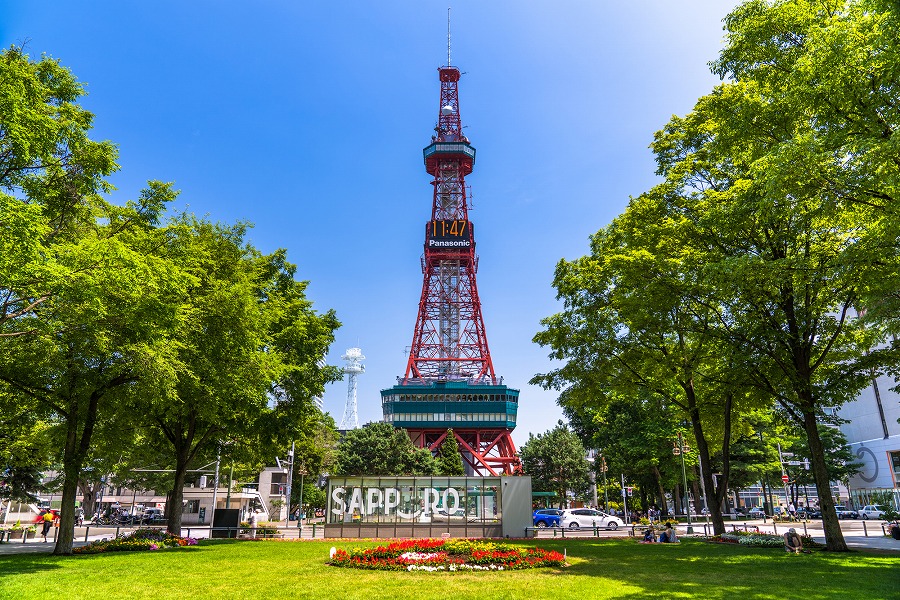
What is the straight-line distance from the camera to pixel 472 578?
1542 centimetres

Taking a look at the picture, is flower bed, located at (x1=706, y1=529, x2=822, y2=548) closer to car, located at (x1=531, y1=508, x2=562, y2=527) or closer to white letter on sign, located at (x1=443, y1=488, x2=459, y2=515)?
white letter on sign, located at (x1=443, y1=488, x2=459, y2=515)

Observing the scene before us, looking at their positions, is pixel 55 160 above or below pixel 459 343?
below

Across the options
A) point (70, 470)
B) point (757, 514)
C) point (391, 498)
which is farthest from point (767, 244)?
point (757, 514)

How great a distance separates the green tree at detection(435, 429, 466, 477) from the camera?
77.8 metres

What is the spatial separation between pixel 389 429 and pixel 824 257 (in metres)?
62.6

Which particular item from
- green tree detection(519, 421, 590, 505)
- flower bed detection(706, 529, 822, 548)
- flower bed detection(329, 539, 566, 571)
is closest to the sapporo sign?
flower bed detection(329, 539, 566, 571)

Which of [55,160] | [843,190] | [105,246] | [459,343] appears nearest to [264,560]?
[105,246]

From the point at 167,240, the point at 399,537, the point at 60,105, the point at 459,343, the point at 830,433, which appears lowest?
the point at 399,537

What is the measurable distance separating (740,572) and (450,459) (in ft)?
221

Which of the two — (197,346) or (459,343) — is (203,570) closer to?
(197,346)

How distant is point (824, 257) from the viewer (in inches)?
755

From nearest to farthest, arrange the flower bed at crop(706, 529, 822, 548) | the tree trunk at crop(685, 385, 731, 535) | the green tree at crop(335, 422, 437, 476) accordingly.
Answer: the flower bed at crop(706, 529, 822, 548), the tree trunk at crop(685, 385, 731, 535), the green tree at crop(335, 422, 437, 476)

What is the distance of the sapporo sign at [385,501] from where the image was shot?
3325 centimetres

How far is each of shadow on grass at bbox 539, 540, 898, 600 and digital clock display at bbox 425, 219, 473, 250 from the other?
8748 centimetres
